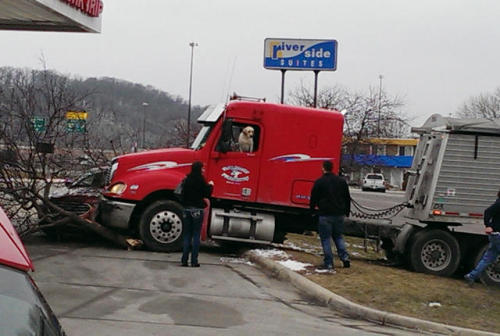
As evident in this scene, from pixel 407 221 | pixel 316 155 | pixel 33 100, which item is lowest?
pixel 407 221

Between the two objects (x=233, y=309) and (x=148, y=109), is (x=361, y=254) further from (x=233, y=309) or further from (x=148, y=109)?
(x=148, y=109)

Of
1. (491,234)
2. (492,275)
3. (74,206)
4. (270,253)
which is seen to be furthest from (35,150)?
(492,275)

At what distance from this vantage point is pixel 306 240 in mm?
16062

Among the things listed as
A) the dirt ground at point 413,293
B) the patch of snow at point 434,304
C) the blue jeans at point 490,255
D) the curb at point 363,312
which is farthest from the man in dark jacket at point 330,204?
the patch of snow at point 434,304

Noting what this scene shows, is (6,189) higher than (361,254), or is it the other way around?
(6,189)

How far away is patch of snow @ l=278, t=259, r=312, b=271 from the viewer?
34.4 ft

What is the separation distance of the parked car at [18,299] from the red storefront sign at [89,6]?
37.3 ft

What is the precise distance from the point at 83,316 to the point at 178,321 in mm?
1049

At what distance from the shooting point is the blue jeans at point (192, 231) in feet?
34.5

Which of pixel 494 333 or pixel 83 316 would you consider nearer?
pixel 83 316

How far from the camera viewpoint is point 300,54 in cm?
1703

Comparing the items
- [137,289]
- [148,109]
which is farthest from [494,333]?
[148,109]

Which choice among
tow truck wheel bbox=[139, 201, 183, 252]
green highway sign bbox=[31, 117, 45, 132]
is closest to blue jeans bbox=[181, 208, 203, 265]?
tow truck wheel bbox=[139, 201, 183, 252]

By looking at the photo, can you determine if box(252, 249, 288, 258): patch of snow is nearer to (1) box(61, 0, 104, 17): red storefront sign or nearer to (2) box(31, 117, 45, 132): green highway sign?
(2) box(31, 117, 45, 132): green highway sign
